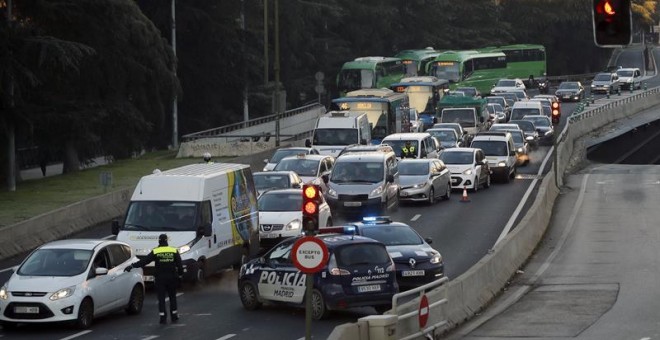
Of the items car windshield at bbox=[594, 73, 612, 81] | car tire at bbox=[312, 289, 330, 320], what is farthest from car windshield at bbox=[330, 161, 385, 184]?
car windshield at bbox=[594, 73, 612, 81]

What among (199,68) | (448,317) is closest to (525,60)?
(199,68)

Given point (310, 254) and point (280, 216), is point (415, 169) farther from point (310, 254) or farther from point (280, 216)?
point (310, 254)

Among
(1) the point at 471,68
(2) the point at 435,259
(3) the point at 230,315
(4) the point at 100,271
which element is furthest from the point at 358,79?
(4) the point at 100,271

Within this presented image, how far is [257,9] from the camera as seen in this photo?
89.6 m

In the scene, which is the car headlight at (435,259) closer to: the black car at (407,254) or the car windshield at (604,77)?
the black car at (407,254)

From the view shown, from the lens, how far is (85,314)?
24.1 metres

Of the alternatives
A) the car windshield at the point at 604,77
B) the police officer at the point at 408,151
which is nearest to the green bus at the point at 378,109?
the police officer at the point at 408,151

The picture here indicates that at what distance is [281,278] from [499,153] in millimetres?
29085

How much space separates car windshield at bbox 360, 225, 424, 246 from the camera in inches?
1122

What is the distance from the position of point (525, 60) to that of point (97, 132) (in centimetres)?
6221

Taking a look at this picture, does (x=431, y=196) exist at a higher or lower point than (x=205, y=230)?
lower

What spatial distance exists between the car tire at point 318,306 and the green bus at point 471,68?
73.7 metres

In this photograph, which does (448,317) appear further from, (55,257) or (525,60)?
(525,60)

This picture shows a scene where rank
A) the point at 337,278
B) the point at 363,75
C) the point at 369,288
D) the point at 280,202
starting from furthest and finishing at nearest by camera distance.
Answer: the point at 363,75, the point at 280,202, the point at 369,288, the point at 337,278
